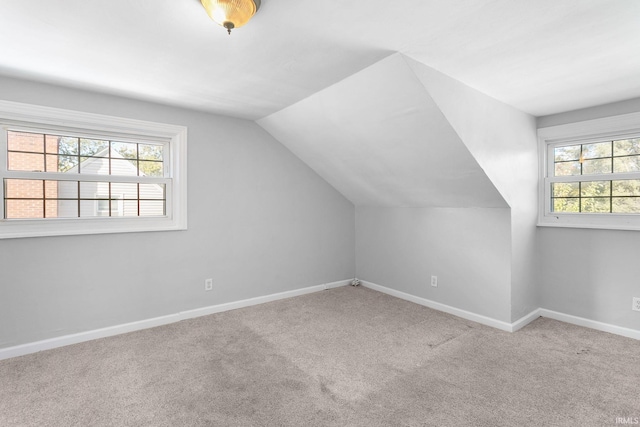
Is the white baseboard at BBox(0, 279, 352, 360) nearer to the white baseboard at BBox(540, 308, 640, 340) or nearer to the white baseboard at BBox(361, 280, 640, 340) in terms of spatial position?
the white baseboard at BBox(361, 280, 640, 340)

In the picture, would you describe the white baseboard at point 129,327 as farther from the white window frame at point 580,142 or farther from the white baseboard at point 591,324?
the white window frame at point 580,142

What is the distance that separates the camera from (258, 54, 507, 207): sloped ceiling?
2.46 meters

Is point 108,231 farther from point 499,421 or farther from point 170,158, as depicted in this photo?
point 499,421

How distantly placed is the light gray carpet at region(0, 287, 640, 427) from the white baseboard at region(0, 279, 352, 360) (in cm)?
8

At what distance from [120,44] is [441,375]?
117 inches

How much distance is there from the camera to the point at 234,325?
124 inches

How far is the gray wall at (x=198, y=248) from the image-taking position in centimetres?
264

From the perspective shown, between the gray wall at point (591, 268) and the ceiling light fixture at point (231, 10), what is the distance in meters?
3.20

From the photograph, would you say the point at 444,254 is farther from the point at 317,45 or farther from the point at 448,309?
the point at 317,45

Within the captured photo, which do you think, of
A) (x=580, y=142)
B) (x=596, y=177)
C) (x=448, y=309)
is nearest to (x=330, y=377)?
(x=448, y=309)

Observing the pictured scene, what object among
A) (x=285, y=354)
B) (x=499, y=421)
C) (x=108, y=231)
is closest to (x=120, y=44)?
(x=108, y=231)

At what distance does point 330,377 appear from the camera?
2244mm

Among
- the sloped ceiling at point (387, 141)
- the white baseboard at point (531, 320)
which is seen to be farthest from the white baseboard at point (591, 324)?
the sloped ceiling at point (387, 141)

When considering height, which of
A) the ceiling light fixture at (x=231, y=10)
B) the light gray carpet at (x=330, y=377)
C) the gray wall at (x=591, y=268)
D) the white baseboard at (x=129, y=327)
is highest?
the ceiling light fixture at (x=231, y=10)
